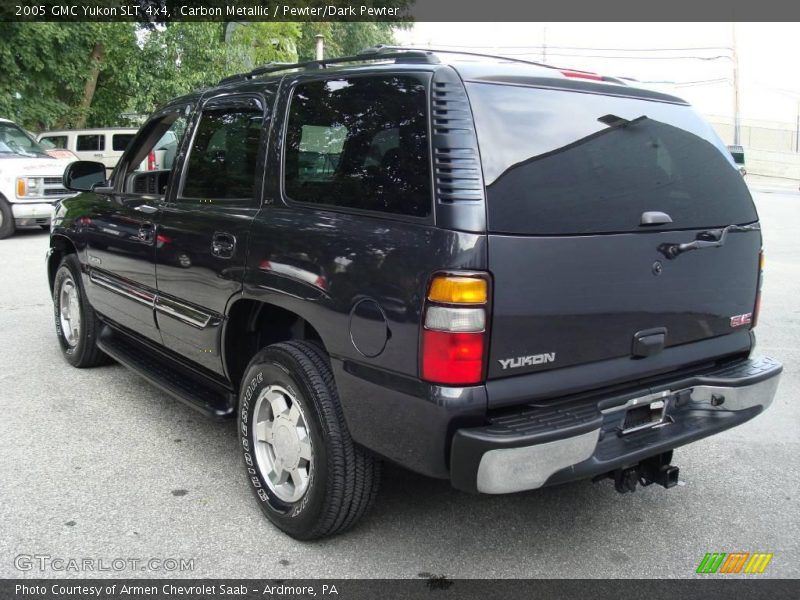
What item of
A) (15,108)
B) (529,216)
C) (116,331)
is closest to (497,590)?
(529,216)

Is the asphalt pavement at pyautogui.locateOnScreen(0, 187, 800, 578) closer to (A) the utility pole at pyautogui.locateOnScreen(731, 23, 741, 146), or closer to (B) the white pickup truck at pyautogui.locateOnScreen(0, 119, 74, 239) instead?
(B) the white pickup truck at pyautogui.locateOnScreen(0, 119, 74, 239)

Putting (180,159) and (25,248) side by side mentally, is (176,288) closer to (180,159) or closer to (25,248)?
(180,159)

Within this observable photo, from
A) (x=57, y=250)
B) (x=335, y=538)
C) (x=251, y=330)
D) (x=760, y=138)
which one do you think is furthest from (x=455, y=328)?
(x=760, y=138)

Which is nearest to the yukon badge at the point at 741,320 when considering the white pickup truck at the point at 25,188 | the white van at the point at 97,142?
the white pickup truck at the point at 25,188

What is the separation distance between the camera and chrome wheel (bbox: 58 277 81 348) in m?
5.40

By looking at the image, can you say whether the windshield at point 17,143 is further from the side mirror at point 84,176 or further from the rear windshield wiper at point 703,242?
the rear windshield wiper at point 703,242

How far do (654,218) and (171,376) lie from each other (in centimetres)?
270

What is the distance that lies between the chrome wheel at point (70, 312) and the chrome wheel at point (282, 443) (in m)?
2.62

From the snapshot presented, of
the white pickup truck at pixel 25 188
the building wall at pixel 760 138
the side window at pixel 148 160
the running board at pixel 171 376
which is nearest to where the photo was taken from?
the running board at pixel 171 376

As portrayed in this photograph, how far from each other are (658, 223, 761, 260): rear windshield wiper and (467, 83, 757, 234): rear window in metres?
0.05

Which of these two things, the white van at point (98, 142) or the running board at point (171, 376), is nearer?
the running board at point (171, 376)

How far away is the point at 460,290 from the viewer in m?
2.50

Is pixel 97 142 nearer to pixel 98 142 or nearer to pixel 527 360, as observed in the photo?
pixel 98 142

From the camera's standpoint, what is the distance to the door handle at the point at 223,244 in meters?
3.41
